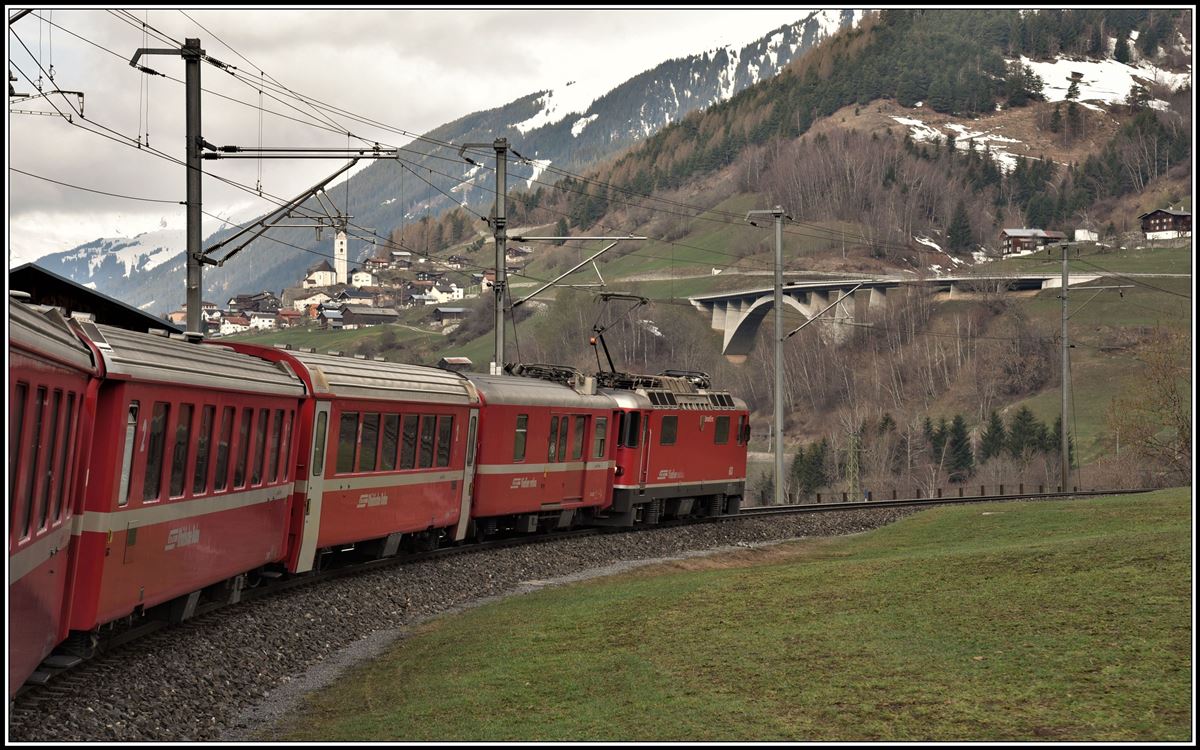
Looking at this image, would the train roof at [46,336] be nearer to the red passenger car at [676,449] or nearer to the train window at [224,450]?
the train window at [224,450]

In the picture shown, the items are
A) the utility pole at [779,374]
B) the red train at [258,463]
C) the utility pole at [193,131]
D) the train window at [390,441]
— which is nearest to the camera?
the red train at [258,463]

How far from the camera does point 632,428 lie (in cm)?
3409

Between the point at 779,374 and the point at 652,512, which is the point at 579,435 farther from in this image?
the point at 779,374

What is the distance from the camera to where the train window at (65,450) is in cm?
1127

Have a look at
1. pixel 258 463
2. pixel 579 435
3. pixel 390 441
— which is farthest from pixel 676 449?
pixel 258 463

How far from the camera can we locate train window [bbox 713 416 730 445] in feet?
128

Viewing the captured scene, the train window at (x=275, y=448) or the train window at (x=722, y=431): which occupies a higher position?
the train window at (x=722, y=431)

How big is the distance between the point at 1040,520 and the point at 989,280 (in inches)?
5568

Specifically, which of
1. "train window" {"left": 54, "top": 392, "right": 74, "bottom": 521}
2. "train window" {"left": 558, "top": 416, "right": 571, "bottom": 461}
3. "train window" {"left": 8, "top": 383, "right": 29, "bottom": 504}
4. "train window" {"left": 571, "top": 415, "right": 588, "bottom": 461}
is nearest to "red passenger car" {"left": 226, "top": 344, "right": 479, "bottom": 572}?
"train window" {"left": 558, "top": 416, "right": 571, "bottom": 461}

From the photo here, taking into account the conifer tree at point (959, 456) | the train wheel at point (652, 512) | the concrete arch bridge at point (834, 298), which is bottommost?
the train wheel at point (652, 512)

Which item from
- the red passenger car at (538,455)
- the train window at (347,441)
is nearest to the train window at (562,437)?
the red passenger car at (538,455)

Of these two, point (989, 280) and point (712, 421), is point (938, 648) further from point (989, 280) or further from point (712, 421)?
point (989, 280)

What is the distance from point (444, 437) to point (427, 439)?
0.84 metres

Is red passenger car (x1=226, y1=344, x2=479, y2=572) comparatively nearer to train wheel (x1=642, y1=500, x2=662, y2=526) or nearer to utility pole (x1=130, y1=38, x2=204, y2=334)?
utility pole (x1=130, y1=38, x2=204, y2=334)
